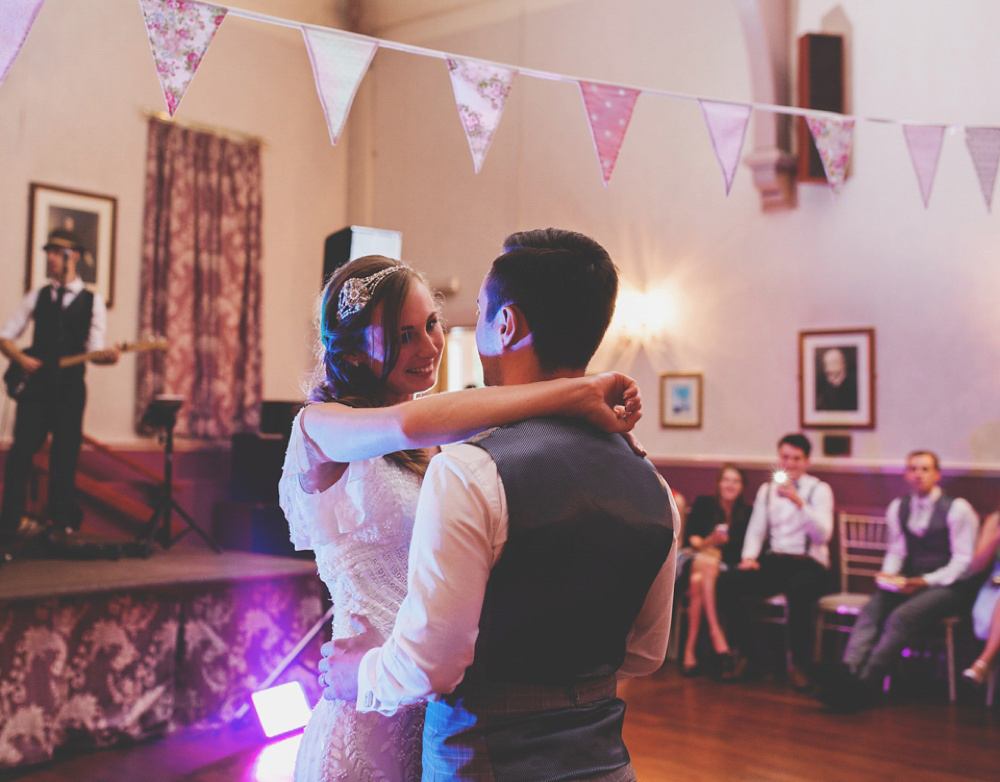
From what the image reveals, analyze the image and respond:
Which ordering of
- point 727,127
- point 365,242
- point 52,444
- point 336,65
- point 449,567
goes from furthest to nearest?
point 52,444 < point 727,127 < point 365,242 < point 336,65 < point 449,567

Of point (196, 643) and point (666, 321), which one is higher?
point (666, 321)

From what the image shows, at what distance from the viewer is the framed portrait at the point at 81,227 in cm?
631

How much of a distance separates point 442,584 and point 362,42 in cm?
287

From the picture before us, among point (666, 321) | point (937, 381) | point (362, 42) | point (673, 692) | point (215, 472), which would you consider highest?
point (362, 42)

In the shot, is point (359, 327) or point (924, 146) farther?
point (924, 146)

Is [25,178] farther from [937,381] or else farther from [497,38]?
[937,381]

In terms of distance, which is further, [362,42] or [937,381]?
[937,381]

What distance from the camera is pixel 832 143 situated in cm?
449

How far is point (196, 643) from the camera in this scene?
12.9 ft

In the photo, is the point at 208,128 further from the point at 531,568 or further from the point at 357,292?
the point at 531,568

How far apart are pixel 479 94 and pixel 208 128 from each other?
426 cm

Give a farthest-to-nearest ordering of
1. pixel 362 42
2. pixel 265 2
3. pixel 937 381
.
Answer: pixel 265 2 → pixel 937 381 → pixel 362 42

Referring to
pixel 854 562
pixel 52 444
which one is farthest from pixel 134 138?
pixel 854 562

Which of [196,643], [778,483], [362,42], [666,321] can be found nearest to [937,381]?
[778,483]
